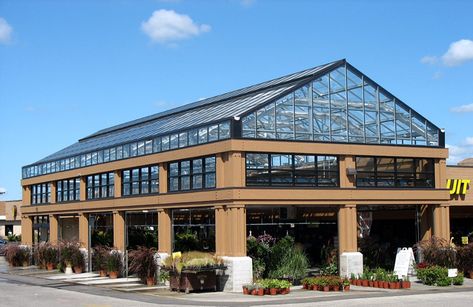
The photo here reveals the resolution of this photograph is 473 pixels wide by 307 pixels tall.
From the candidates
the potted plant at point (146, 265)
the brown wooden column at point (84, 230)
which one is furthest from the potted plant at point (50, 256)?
the potted plant at point (146, 265)

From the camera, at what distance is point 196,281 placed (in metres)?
31.0

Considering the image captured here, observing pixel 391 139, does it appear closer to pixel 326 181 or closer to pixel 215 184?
pixel 326 181

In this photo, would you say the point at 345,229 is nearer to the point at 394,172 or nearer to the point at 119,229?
the point at 394,172

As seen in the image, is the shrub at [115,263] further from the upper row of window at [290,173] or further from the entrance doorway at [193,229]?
the entrance doorway at [193,229]

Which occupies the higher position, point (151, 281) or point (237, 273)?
point (237, 273)

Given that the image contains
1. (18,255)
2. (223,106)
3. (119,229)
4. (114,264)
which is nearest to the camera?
(114,264)

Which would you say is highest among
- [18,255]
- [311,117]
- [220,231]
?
[311,117]

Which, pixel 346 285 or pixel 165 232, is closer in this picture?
pixel 346 285

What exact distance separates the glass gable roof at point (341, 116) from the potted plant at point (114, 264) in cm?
1170

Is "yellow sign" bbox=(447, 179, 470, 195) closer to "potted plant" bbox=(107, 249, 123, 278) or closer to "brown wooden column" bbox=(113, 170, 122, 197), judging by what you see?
"brown wooden column" bbox=(113, 170, 122, 197)

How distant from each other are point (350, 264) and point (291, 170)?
5223mm

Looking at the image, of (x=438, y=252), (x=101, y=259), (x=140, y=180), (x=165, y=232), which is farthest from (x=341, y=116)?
(x=101, y=259)

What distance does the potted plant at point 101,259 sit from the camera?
1569 inches

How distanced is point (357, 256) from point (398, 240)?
27.7 ft
